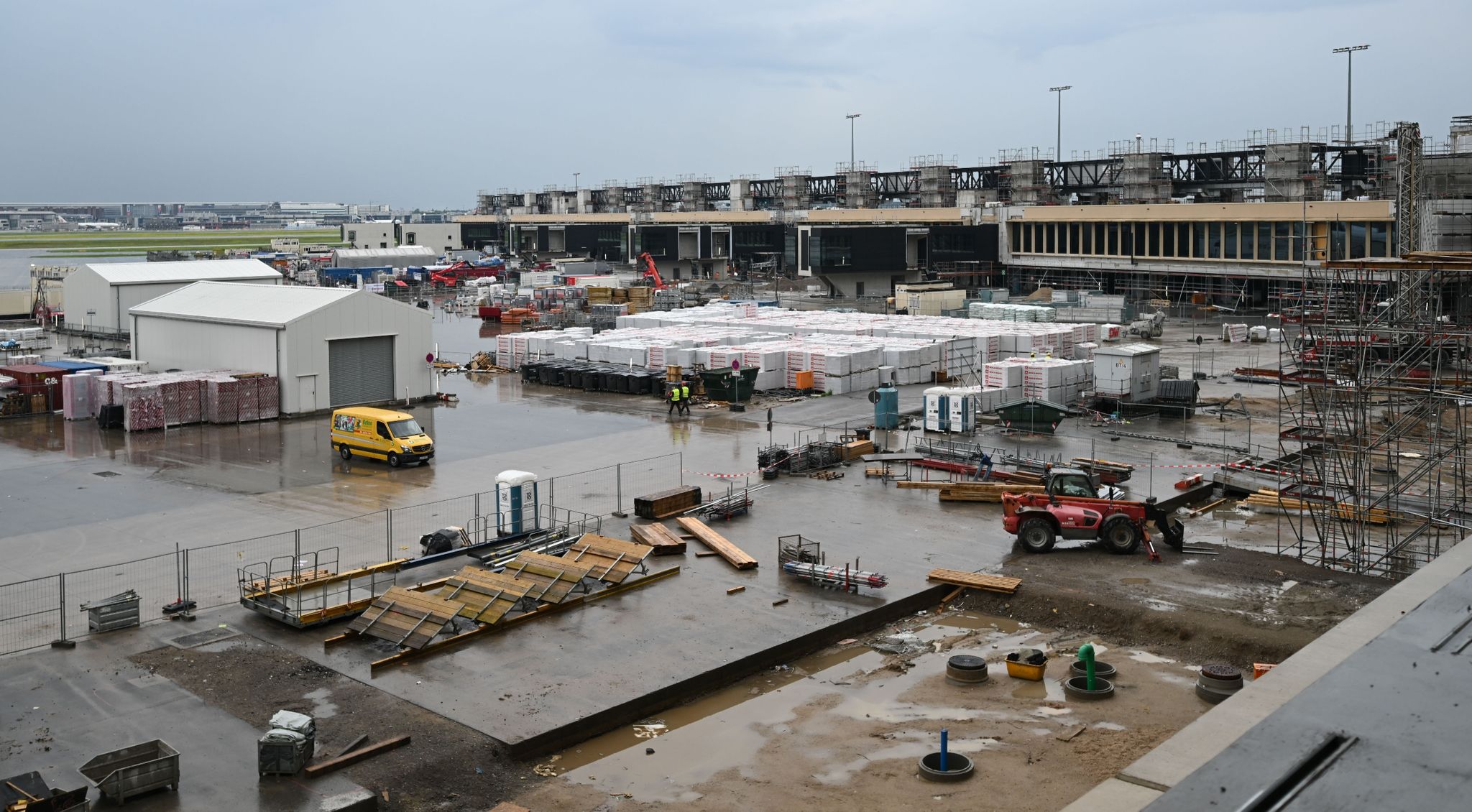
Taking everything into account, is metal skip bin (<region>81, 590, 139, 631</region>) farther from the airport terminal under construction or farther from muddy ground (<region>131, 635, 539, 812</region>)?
muddy ground (<region>131, 635, 539, 812</region>)

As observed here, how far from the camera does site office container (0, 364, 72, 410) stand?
1662 inches

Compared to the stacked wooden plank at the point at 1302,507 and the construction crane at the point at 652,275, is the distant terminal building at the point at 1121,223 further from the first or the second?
the stacked wooden plank at the point at 1302,507

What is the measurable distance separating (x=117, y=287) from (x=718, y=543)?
185ft

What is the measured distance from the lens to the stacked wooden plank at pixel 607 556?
69.8 feet

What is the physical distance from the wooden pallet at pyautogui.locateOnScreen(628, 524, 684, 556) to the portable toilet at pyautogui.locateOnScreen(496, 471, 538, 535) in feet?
6.40

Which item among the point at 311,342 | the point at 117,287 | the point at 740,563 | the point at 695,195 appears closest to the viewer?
Result: the point at 740,563

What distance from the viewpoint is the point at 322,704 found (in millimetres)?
16266

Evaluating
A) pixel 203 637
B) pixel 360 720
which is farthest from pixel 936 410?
pixel 360 720

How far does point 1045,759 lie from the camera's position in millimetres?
14930

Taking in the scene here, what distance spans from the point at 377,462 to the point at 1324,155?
72.0 m

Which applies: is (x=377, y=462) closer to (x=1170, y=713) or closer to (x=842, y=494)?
(x=842, y=494)

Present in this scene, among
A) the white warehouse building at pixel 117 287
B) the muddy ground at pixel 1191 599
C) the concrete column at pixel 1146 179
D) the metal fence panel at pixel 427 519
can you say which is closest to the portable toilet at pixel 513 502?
the metal fence panel at pixel 427 519

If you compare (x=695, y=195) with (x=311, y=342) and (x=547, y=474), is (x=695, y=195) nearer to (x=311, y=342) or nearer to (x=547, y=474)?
(x=311, y=342)

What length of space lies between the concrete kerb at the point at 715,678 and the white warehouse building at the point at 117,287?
55.0 metres
